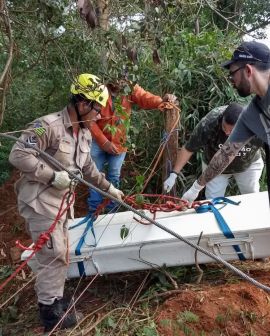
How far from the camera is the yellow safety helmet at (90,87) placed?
2.72 m

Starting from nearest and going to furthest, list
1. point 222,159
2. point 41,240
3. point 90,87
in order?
1. point 90,87
2. point 41,240
3. point 222,159

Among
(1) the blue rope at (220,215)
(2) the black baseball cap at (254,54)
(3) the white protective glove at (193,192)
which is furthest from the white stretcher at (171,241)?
(2) the black baseball cap at (254,54)

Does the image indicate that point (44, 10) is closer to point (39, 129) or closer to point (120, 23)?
point (120, 23)

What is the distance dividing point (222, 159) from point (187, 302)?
1083mm

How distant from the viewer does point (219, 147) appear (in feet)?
13.4

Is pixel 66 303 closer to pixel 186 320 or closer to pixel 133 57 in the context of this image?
pixel 186 320

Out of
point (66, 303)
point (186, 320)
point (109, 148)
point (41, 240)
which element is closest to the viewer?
point (41, 240)

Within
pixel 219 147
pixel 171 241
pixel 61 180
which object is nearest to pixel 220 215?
pixel 171 241

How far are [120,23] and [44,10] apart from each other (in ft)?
1.49

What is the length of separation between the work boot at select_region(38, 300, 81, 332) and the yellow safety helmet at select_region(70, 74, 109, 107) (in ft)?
5.00

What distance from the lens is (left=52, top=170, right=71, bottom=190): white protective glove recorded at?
319 cm

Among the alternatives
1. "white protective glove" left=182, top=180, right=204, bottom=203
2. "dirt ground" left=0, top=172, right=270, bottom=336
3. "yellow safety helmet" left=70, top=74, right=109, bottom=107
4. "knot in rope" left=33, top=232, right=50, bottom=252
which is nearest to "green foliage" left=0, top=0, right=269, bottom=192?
"yellow safety helmet" left=70, top=74, right=109, bottom=107

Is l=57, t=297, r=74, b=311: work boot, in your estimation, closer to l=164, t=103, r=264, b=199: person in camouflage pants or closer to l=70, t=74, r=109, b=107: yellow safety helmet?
l=164, t=103, r=264, b=199: person in camouflage pants

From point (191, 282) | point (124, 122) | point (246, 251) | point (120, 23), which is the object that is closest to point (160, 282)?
point (191, 282)
